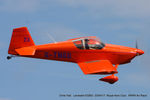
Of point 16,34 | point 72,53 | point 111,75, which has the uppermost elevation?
point 16,34

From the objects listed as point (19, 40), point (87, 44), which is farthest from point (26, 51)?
point (87, 44)

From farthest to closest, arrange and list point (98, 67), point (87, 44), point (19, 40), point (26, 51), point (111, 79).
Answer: point (19, 40) → point (26, 51) → point (87, 44) → point (98, 67) → point (111, 79)

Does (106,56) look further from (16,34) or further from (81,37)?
(16,34)

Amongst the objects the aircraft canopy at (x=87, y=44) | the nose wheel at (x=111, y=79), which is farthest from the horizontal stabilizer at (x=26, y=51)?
the nose wheel at (x=111, y=79)

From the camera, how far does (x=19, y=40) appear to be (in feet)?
72.9

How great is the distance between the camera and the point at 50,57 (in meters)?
22.0

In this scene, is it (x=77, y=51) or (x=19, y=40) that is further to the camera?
(x=19, y=40)

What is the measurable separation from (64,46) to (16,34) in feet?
12.2

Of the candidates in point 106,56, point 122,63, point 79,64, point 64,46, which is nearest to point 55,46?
point 64,46

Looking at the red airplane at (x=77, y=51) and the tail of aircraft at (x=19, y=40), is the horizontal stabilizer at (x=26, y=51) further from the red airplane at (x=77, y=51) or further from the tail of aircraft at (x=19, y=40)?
the tail of aircraft at (x=19, y=40)

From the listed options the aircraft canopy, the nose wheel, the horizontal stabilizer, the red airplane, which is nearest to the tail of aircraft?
the red airplane

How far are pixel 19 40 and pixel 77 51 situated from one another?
4.39 m

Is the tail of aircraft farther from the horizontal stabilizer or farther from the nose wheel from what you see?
the nose wheel

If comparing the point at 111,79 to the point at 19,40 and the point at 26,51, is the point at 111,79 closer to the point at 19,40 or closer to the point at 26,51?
the point at 26,51
